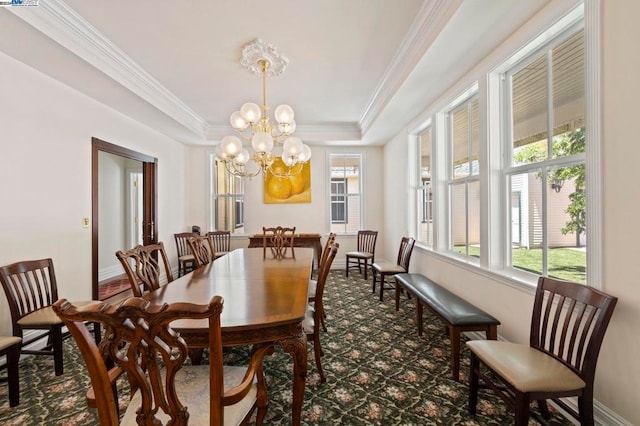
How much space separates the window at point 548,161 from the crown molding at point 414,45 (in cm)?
80

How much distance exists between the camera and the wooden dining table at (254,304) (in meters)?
1.37

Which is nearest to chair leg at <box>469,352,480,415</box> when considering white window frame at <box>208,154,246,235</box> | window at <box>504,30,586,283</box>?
window at <box>504,30,586,283</box>

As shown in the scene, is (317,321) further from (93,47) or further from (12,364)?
(93,47)

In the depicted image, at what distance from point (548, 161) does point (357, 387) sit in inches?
86.4

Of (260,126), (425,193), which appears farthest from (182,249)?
(425,193)

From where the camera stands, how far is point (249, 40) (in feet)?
8.91

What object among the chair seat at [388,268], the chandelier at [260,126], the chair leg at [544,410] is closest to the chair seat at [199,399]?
the chair leg at [544,410]

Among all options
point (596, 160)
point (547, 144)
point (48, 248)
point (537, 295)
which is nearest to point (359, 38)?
point (547, 144)

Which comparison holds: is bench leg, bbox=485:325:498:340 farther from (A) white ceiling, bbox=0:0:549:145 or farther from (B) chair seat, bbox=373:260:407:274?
(A) white ceiling, bbox=0:0:549:145

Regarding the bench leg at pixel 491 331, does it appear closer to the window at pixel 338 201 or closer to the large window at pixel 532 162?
the large window at pixel 532 162

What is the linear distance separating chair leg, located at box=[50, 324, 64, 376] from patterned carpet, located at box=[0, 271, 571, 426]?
0.07m

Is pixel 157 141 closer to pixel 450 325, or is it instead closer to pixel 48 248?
pixel 48 248

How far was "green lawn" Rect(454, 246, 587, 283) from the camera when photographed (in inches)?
75.4

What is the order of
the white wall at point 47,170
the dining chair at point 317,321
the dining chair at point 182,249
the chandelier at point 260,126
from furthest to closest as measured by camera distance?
the dining chair at point 182,249 → the chandelier at point 260,126 → the white wall at point 47,170 → the dining chair at point 317,321
